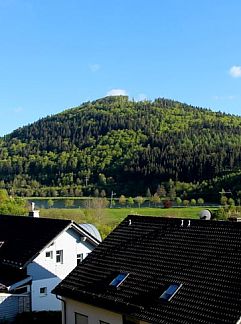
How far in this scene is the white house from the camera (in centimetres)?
2614

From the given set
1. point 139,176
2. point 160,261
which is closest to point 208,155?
point 139,176

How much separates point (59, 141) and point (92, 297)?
167927 millimetres

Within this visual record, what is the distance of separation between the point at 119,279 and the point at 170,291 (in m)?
2.59

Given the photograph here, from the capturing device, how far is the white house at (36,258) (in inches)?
1029

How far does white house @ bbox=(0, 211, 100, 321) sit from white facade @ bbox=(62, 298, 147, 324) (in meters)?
6.16

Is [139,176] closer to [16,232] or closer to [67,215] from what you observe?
[67,215]

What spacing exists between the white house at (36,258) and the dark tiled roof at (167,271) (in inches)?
247

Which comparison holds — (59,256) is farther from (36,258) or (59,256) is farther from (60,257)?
(36,258)

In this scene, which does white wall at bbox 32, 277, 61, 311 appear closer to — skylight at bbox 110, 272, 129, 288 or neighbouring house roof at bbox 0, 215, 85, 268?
neighbouring house roof at bbox 0, 215, 85, 268

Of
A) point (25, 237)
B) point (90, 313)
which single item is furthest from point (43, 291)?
point (90, 313)

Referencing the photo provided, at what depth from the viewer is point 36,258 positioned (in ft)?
89.2

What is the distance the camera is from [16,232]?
101ft

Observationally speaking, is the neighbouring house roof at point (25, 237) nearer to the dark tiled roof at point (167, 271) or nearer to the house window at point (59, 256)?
the house window at point (59, 256)

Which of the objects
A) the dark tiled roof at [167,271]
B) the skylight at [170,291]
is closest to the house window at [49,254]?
the dark tiled roof at [167,271]
